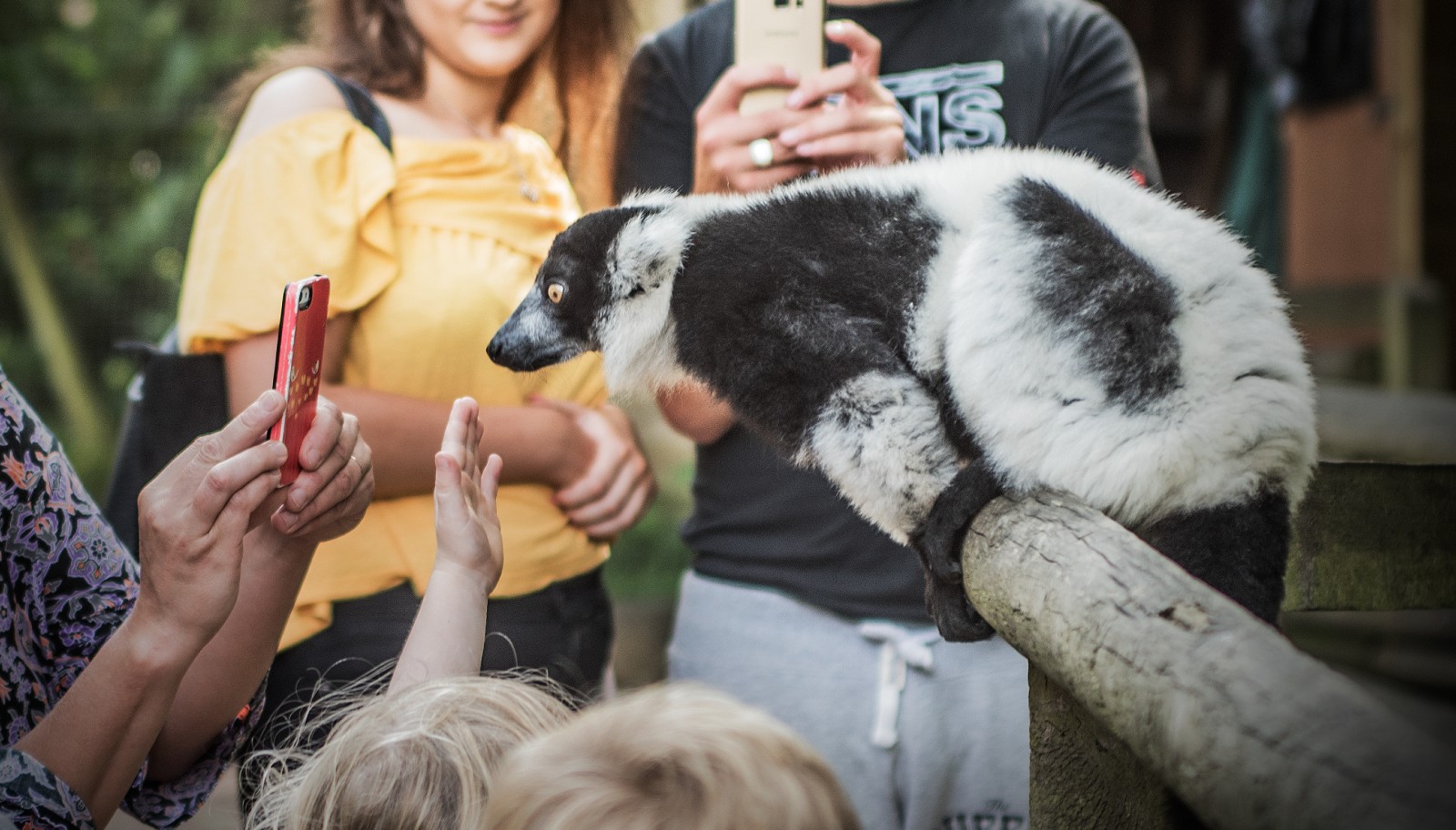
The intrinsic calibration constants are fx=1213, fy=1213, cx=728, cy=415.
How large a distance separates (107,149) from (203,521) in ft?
19.5

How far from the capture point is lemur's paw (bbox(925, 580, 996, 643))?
1.15m

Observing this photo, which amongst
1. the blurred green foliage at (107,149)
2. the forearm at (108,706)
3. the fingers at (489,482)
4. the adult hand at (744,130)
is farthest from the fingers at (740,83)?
the blurred green foliage at (107,149)

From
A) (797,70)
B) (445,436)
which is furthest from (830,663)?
(797,70)

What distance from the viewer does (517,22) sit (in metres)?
1.70

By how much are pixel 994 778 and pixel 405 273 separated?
1042 millimetres

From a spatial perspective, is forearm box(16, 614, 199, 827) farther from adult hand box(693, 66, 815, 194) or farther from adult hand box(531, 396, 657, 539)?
adult hand box(693, 66, 815, 194)

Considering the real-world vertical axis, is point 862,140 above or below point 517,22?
below

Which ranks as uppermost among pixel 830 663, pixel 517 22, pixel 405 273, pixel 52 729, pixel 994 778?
pixel 517 22

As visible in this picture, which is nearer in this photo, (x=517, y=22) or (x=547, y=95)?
(x=517, y=22)

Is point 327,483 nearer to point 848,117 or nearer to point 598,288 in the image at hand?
point 598,288

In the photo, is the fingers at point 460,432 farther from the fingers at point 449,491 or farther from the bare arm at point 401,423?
the bare arm at point 401,423

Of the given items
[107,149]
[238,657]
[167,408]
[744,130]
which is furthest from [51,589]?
[107,149]

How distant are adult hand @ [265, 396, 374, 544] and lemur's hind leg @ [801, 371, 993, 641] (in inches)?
20.2

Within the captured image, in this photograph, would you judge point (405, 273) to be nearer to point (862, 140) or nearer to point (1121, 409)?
point (862, 140)
